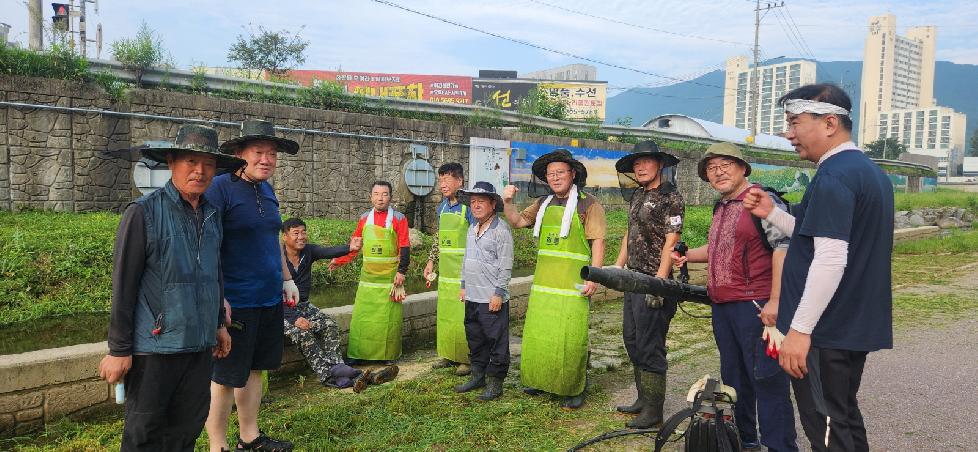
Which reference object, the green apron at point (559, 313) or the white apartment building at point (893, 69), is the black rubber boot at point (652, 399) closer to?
the green apron at point (559, 313)

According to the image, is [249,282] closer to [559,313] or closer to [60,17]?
[559,313]

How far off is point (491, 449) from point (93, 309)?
5.20 metres

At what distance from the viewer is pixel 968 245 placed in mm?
19047

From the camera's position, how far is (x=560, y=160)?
5.02m

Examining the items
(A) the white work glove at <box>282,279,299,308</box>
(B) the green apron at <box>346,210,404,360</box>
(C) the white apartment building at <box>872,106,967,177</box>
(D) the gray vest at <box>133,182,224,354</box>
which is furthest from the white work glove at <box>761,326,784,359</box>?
(C) the white apartment building at <box>872,106,967,177</box>

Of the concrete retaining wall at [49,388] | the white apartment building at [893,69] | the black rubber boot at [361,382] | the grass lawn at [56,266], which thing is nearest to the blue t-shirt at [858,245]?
the black rubber boot at [361,382]

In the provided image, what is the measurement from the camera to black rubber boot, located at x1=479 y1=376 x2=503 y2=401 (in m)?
5.19

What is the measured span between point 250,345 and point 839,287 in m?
3.14

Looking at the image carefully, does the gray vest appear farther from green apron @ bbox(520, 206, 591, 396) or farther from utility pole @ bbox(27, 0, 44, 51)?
utility pole @ bbox(27, 0, 44, 51)

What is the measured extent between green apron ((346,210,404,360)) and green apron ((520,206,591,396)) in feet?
5.16

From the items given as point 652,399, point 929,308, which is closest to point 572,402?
point 652,399

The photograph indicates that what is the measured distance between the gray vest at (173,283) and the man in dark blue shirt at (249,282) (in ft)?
2.18

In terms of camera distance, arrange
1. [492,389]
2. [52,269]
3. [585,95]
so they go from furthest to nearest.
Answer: [585,95], [52,269], [492,389]

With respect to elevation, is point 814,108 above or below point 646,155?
above
